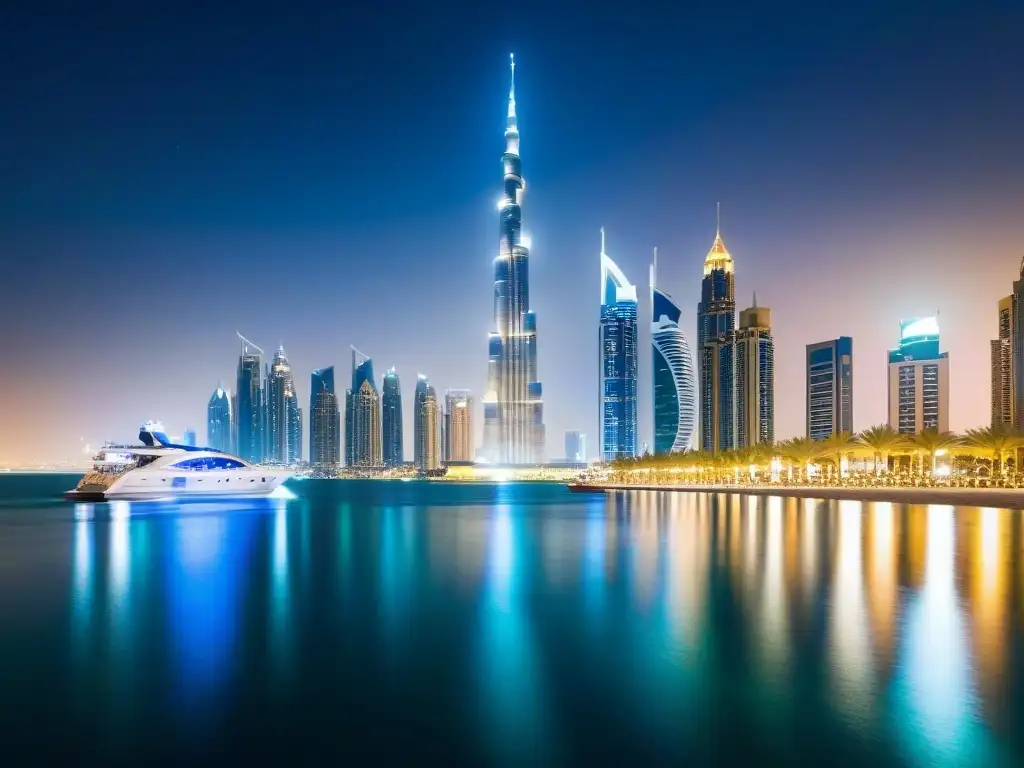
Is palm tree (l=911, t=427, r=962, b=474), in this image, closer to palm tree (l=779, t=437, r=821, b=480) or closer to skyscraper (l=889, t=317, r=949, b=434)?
palm tree (l=779, t=437, r=821, b=480)

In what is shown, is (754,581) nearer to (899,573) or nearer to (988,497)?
(899,573)

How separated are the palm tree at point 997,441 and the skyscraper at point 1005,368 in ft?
249

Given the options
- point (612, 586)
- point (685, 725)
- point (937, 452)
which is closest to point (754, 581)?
point (612, 586)

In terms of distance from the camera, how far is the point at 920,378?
174 m

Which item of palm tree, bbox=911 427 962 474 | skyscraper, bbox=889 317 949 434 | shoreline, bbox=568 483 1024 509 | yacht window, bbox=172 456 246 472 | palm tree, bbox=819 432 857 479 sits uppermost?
skyscraper, bbox=889 317 949 434

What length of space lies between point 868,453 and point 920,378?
9666 cm

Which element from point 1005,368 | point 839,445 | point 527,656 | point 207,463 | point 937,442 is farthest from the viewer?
point 1005,368

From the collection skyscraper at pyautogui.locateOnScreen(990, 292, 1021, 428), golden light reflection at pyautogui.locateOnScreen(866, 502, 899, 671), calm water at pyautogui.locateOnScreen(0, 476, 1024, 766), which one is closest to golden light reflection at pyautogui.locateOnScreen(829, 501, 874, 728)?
calm water at pyautogui.locateOnScreen(0, 476, 1024, 766)

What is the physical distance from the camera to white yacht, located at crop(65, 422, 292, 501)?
268 feet

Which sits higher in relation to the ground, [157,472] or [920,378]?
[920,378]

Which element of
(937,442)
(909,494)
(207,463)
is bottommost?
(909,494)

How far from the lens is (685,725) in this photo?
11.9 m

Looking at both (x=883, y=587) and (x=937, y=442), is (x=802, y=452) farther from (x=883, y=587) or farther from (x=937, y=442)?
(x=883, y=587)

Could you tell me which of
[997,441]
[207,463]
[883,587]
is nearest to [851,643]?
[883,587]
